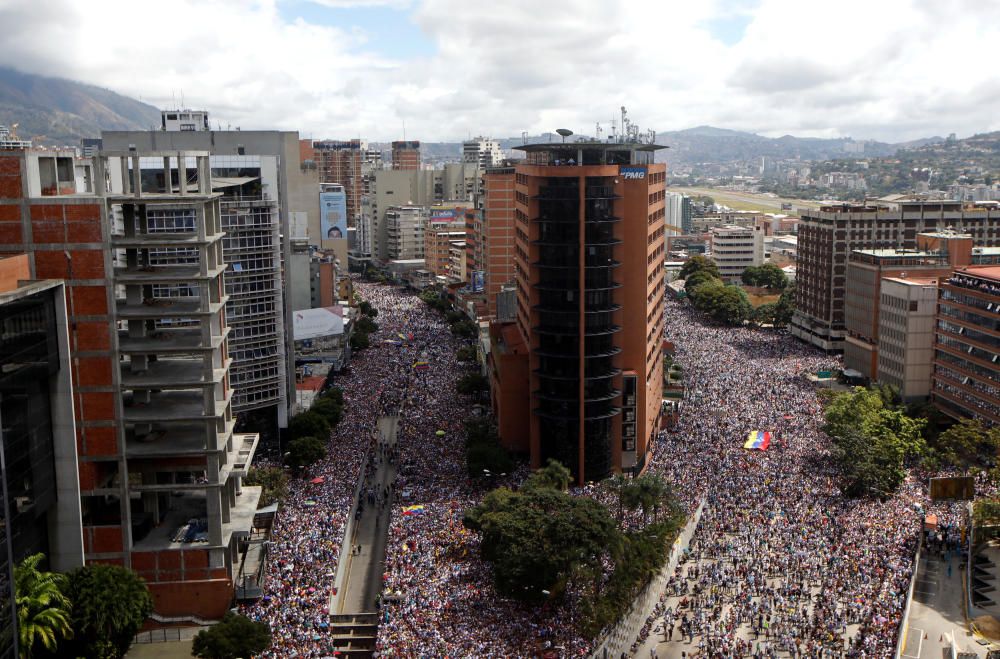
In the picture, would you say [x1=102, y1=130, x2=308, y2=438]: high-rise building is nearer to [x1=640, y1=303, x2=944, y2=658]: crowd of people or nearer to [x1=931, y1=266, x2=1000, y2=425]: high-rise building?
[x1=640, y1=303, x2=944, y2=658]: crowd of people

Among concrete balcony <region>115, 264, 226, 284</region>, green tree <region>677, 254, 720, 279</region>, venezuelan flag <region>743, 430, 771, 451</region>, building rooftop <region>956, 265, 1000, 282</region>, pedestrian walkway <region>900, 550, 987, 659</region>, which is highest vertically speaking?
concrete balcony <region>115, 264, 226, 284</region>

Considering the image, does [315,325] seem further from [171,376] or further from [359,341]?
[171,376]

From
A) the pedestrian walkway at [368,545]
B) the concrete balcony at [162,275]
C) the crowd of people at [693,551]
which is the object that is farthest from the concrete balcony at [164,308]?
the pedestrian walkway at [368,545]

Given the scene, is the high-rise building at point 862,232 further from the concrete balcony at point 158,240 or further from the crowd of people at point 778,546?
the concrete balcony at point 158,240

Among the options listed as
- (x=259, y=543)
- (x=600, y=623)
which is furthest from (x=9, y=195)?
(x=600, y=623)

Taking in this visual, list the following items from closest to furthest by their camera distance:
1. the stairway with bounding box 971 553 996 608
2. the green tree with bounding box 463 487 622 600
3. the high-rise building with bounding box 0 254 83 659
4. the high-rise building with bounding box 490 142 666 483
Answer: the high-rise building with bounding box 0 254 83 659
the green tree with bounding box 463 487 622 600
the stairway with bounding box 971 553 996 608
the high-rise building with bounding box 490 142 666 483

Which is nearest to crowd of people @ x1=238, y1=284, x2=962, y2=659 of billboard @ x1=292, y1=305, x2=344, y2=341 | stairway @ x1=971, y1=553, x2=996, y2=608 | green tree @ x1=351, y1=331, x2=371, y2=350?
stairway @ x1=971, y1=553, x2=996, y2=608
